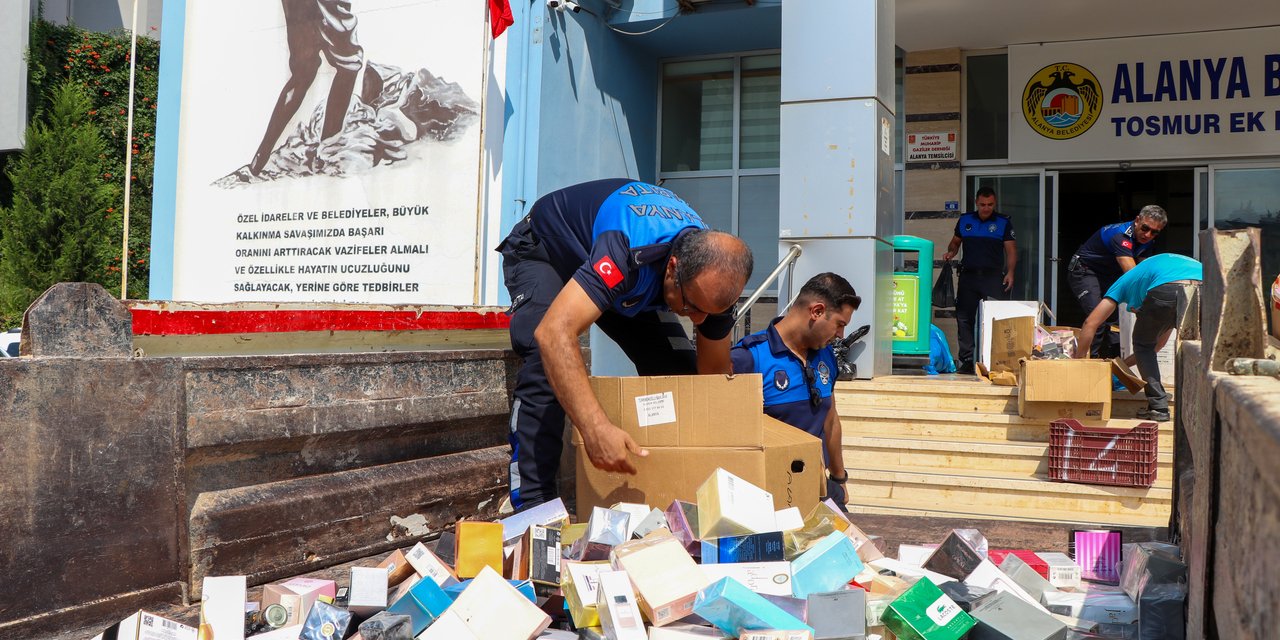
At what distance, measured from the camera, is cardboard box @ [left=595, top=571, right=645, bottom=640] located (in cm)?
211

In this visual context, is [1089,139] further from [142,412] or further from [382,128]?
[142,412]

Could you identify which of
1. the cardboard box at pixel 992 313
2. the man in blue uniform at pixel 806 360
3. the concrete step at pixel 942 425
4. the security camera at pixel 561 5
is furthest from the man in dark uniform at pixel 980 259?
the man in blue uniform at pixel 806 360

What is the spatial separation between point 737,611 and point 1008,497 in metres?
4.47

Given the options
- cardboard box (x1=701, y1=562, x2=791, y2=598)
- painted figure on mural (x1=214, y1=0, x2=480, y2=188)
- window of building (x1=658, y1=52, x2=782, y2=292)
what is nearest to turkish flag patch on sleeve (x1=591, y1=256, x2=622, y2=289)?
cardboard box (x1=701, y1=562, x2=791, y2=598)

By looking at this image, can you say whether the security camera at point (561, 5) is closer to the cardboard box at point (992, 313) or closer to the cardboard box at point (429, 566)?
the cardboard box at point (992, 313)

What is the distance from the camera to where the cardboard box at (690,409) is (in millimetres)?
2883

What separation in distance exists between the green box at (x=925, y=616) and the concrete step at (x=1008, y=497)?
3925 millimetres

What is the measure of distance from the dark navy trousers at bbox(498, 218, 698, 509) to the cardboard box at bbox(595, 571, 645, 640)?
0.90 m

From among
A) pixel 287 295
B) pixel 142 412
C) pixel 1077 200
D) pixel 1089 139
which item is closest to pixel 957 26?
pixel 1089 139

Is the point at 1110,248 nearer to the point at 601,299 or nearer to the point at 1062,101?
the point at 1062,101

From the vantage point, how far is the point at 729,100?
35.5ft

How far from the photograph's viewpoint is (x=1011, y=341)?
7730 millimetres

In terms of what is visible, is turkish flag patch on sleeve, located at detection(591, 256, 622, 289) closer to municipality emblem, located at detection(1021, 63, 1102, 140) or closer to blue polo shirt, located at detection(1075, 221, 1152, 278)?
blue polo shirt, located at detection(1075, 221, 1152, 278)

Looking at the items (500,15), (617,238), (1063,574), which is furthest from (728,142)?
(1063,574)
